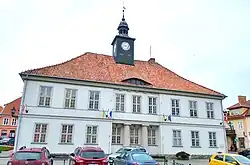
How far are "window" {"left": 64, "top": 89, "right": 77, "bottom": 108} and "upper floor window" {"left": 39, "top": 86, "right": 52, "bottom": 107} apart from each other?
181 cm

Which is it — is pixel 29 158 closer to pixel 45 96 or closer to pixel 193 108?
pixel 45 96

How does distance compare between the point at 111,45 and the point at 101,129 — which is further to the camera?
the point at 111,45

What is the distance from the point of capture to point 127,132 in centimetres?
2697

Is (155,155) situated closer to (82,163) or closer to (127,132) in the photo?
(127,132)

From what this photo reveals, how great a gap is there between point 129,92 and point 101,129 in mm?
5633

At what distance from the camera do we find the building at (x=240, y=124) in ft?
152

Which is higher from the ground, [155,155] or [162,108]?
[162,108]

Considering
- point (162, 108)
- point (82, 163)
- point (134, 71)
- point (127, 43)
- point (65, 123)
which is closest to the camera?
point (82, 163)

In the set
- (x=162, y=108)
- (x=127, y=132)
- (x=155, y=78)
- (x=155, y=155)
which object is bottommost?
(x=155, y=155)

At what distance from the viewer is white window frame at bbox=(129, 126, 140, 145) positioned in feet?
90.9

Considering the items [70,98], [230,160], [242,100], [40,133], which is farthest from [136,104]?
[242,100]

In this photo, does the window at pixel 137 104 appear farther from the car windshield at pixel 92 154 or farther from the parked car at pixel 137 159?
the car windshield at pixel 92 154

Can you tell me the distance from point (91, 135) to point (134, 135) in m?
5.47

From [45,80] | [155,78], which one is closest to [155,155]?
[155,78]
